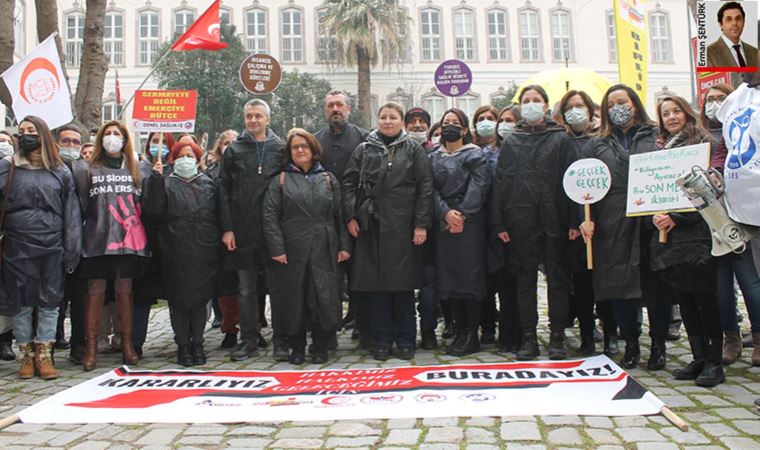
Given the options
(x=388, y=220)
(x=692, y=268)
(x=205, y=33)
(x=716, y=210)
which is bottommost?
(x=692, y=268)

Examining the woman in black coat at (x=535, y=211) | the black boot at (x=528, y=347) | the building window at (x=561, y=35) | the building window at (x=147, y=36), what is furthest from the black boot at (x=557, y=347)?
the building window at (x=147, y=36)

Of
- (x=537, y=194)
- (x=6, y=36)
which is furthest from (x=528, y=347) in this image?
(x=6, y=36)

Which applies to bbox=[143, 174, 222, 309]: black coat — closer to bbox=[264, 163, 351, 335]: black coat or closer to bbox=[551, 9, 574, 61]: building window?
bbox=[264, 163, 351, 335]: black coat

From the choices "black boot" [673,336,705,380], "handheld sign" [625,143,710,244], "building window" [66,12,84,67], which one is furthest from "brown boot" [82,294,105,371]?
"building window" [66,12,84,67]

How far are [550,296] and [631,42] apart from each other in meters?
5.77

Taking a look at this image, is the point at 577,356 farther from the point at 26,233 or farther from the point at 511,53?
the point at 511,53

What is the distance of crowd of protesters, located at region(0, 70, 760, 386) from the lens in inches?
206

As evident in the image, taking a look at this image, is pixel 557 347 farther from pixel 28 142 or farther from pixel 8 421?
pixel 28 142

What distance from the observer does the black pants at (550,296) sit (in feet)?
17.8

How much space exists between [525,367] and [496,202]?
1326mm

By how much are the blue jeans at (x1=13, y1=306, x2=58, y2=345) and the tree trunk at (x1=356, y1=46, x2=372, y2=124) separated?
2793 cm

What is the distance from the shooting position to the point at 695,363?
15.7 feet

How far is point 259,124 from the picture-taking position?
6.00 m

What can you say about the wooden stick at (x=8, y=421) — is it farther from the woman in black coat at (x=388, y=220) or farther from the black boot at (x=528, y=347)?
the black boot at (x=528, y=347)
